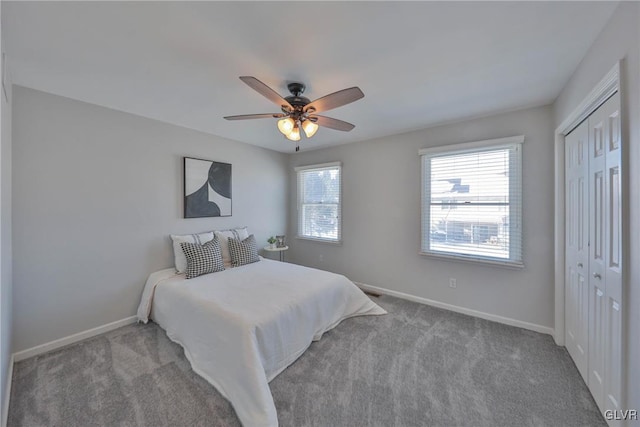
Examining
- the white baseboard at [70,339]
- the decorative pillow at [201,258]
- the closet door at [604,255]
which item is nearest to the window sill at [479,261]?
the closet door at [604,255]

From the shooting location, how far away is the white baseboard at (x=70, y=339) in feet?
7.23

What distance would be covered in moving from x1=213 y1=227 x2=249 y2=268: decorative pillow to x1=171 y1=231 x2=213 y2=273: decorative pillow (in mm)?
136

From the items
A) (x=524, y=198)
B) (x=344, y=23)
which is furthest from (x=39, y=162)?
(x=524, y=198)

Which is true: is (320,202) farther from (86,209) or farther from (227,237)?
(86,209)

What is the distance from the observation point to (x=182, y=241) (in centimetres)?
313

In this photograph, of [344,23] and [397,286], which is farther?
[397,286]

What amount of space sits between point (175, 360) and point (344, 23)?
9.46 feet

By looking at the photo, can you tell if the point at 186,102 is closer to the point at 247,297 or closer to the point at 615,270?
the point at 247,297

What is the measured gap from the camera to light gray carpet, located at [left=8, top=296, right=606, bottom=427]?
1.61 m

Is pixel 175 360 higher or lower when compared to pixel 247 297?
lower

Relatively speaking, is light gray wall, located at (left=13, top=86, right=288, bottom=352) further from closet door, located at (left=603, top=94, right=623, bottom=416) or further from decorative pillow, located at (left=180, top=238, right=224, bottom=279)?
closet door, located at (left=603, top=94, right=623, bottom=416)

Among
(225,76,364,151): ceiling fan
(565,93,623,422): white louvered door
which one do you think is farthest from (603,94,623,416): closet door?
(225,76,364,151): ceiling fan

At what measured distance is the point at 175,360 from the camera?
7.16 ft

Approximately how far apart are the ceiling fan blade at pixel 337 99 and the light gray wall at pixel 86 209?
2.23 metres
